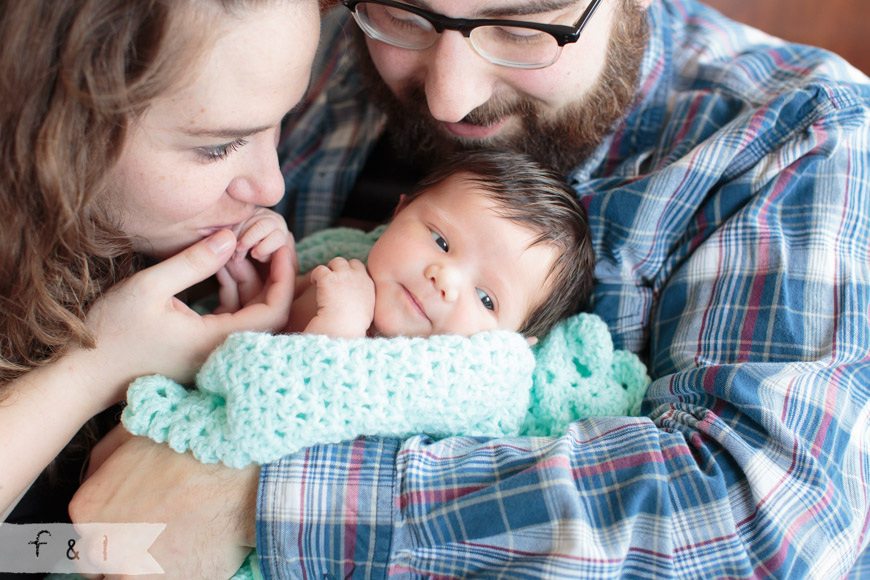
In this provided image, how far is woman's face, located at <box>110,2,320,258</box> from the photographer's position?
103 cm

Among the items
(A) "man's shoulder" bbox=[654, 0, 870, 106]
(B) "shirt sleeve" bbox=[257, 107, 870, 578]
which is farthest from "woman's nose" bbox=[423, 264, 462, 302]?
(A) "man's shoulder" bbox=[654, 0, 870, 106]

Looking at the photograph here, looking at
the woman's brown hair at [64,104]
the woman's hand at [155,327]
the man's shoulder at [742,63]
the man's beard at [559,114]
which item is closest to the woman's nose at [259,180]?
the woman's hand at [155,327]

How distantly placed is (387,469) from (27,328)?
0.67 m

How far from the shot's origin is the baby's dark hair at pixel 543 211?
53.4 inches

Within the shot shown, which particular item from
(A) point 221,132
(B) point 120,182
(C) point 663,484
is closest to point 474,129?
(A) point 221,132

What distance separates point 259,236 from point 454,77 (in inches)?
20.0

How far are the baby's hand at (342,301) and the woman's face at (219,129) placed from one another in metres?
0.19

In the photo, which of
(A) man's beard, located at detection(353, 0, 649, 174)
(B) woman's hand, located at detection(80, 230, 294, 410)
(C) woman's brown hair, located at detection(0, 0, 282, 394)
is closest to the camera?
(C) woman's brown hair, located at detection(0, 0, 282, 394)

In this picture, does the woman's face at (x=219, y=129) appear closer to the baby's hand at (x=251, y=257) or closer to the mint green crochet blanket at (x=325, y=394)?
the baby's hand at (x=251, y=257)

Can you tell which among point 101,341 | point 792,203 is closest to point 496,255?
point 792,203

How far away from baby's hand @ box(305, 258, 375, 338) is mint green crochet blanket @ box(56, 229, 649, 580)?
73mm

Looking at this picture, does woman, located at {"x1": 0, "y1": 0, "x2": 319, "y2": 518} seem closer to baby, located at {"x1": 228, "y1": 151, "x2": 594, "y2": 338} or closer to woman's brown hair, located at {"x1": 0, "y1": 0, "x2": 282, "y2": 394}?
woman's brown hair, located at {"x1": 0, "y1": 0, "x2": 282, "y2": 394}

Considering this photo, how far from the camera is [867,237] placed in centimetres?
135

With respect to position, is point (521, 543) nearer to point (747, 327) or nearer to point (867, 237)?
point (747, 327)
